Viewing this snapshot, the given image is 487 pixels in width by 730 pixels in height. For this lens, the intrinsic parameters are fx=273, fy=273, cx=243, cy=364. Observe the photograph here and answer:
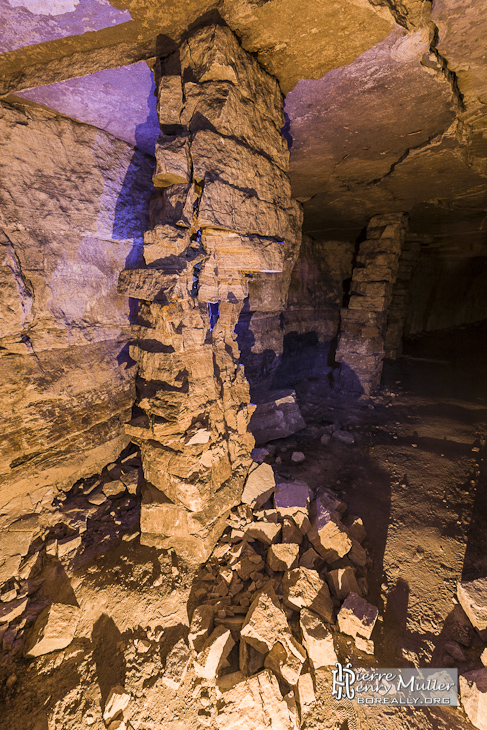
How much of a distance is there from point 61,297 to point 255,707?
292 centimetres

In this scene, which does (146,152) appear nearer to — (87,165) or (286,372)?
(87,165)

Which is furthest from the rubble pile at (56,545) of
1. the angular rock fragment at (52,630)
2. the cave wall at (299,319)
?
the cave wall at (299,319)

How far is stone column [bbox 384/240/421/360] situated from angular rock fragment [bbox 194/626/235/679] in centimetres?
733

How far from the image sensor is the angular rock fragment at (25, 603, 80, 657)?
5.17ft

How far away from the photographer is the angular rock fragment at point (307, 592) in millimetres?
1804

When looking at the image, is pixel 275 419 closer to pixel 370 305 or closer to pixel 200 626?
pixel 200 626

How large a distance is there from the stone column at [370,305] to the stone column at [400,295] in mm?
1912

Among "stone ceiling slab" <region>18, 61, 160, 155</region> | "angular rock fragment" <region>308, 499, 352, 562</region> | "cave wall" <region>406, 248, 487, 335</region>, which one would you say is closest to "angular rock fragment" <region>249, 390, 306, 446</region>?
"angular rock fragment" <region>308, 499, 352, 562</region>

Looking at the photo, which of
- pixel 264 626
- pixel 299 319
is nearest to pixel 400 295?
pixel 299 319

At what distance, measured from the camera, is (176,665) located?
155 centimetres

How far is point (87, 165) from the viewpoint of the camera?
235cm

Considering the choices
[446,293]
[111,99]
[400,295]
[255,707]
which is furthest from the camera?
[446,293]

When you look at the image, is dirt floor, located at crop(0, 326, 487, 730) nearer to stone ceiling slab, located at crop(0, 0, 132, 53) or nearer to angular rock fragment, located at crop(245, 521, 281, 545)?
angular rock fragment, located at crop(245, 521, 281, 545)

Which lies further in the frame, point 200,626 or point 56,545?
point 56,545
